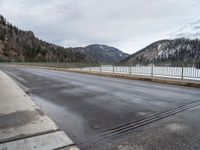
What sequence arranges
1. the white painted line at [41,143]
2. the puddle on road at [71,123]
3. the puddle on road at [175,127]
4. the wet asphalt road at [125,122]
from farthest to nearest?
the puddle on road at [175,127] → the puddle on road at [71,123] → the wet asphalt road at [125,122] → the white painted line at [41,143]

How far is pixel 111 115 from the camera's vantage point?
564 cm

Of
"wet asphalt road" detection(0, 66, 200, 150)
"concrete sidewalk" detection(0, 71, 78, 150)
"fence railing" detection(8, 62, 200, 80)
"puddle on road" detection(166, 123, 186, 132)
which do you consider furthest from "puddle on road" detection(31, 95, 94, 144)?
"fence railing" detection(8, 62, 200, 80)

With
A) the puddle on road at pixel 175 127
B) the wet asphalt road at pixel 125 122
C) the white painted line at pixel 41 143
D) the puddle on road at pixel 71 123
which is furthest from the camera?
the puddle on road at pixel 175 127

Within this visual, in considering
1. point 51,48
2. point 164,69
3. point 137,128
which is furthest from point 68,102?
point 51,48

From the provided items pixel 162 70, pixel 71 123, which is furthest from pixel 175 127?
pixel 162 70

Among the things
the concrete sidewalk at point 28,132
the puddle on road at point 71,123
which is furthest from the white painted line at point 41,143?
the puddle on road at point 71,123

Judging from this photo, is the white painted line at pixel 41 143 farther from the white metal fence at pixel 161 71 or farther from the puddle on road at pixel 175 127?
the white metal fence at pixel 161 71

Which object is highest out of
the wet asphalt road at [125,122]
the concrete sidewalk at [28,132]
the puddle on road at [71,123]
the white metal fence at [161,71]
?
the white metal fence at [161,71]

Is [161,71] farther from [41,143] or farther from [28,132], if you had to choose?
[41,143]

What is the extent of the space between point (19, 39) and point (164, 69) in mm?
154629

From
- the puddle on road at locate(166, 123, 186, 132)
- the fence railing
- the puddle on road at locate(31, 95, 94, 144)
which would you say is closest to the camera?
the puddle on road at locate(31, 95, 94, 144)

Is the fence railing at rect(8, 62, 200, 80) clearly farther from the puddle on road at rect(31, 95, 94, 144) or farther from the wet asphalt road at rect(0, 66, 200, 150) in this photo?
the puddle on road at rect(31, 95, 94, 144)

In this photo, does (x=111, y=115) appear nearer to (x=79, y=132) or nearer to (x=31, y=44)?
(x=79, y=132)

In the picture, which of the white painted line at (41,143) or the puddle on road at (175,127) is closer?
the white painted line at (41,143)
